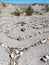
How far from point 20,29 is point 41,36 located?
3.45 meters

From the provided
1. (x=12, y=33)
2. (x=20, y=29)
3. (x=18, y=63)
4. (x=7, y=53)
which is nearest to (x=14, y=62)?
(x=18, y=63)

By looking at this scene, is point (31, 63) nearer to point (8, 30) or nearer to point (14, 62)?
point (14, 62)

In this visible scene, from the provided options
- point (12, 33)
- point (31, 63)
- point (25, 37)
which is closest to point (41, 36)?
point (25, 37)

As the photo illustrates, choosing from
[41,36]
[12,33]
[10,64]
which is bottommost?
[10,64]

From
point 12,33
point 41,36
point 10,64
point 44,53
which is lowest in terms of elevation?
point 10,64

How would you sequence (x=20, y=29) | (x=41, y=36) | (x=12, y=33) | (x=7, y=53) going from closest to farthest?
(x=7, y=53) < (x=41, y=36) < (x=12, y=33) < (x=20, y=29)

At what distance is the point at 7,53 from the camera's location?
12.9m

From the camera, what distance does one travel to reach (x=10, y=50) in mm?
13430

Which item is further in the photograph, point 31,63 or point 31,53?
point 31,53

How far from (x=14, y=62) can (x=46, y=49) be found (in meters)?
2.12

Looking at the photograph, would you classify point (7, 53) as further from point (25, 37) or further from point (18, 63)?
point (25, 37)

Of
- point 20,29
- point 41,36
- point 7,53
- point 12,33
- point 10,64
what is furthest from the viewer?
point 20,29

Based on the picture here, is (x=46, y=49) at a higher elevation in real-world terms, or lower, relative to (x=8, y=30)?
lower

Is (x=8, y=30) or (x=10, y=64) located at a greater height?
(x=8, y=30)
